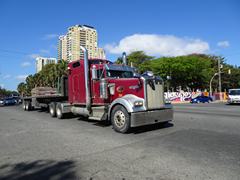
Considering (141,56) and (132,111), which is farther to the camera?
(141,56)

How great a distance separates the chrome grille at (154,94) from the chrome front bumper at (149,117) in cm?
22

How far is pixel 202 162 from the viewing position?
145 inches

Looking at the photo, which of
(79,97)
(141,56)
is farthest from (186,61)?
(79,97)

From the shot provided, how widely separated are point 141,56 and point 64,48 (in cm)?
13389

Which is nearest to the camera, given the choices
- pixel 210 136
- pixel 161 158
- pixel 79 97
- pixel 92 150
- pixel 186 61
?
pixel 161 158

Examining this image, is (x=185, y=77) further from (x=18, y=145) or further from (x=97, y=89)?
(x=18, y=145)

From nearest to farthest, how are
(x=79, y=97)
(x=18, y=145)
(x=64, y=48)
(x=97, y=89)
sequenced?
(x=18, y=145)
(x=97, y=89)
(x=79, y=97)
(x=64, y=48)

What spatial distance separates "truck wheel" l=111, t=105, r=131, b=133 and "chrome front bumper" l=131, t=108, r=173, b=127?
0.25 meters

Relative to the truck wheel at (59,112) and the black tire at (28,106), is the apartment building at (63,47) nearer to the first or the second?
the black tire at (28,106)

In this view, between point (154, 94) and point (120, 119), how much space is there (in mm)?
1505

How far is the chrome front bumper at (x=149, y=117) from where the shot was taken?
6038 mm

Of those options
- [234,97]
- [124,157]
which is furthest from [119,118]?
[234,97]

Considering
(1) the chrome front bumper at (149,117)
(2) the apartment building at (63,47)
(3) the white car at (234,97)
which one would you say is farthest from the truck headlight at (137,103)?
(2) the apartment building at (63,47)

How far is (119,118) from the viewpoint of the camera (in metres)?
6.52
